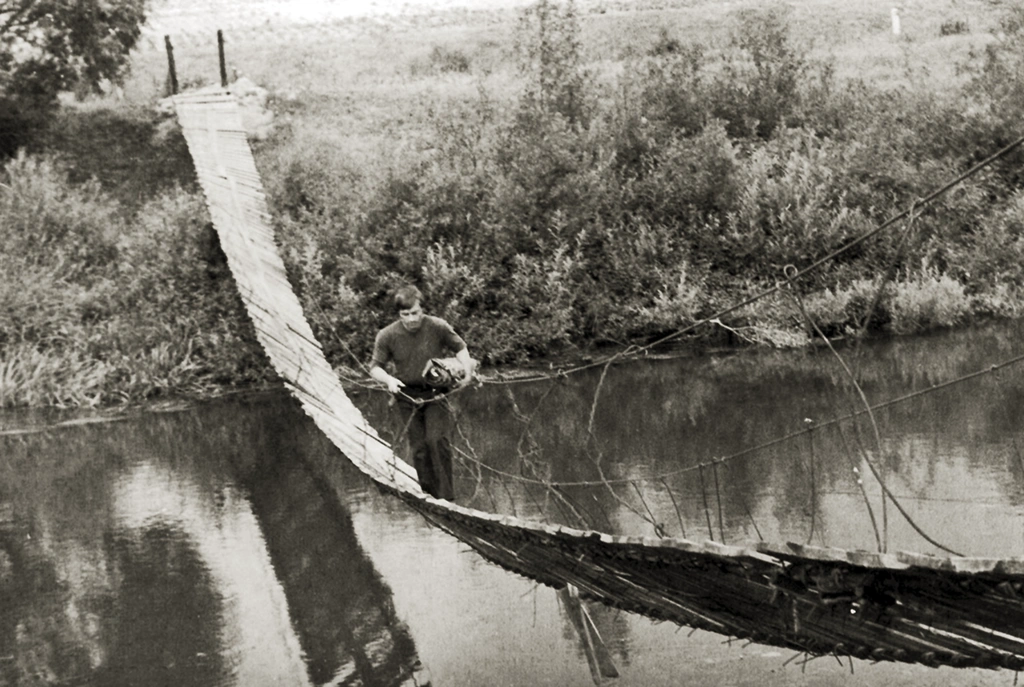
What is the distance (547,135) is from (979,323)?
22.5 ft

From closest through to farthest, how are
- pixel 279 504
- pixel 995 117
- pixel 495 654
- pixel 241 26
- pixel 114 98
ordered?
1. pixel 495 654
2. pixel 279 504
3. pixel 995 117
4. pixel 114 98
5. pixel 241 26

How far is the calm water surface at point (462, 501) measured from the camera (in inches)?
274

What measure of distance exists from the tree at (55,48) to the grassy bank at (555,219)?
0.75 m

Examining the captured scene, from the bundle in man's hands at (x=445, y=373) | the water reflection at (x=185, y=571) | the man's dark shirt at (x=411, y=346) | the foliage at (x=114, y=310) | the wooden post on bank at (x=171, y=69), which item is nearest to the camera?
the water reflection at (x=185, y=571)

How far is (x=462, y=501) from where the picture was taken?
1016cm

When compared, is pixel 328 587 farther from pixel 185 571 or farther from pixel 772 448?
pixel 772 448

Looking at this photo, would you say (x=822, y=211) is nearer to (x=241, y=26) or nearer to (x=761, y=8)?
(x=761, y=8)

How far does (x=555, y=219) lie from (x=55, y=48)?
389 inches

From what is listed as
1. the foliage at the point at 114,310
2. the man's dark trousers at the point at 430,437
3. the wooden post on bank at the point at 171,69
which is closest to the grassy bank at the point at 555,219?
the foliage at the point at 114,310

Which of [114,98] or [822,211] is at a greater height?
[114,98]

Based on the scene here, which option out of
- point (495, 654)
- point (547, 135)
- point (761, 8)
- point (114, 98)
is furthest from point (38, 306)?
point (761, 8)

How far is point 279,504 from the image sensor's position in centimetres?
1070

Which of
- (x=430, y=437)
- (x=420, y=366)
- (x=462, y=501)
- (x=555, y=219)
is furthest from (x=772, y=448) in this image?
(x=555, y=219)

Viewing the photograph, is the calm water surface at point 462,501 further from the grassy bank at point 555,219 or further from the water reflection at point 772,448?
the grassy bank at point 555,219
